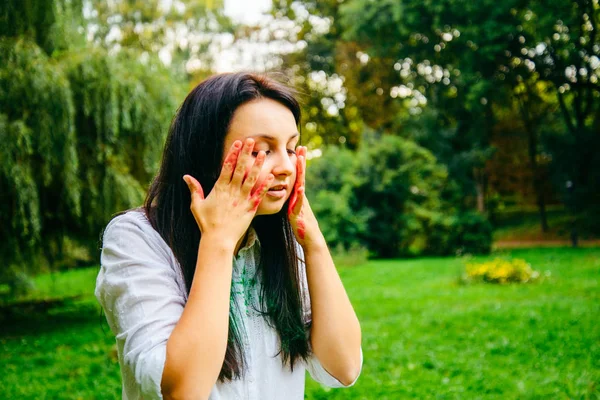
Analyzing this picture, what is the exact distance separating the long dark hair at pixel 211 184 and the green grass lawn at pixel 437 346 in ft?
11.6

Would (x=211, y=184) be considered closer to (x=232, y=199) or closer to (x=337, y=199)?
(x=232, y=199)

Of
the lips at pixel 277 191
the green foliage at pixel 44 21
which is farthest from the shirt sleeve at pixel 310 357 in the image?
the green foliage at pixel 44 21

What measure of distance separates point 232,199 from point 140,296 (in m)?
0.29

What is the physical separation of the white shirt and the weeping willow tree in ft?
20.2

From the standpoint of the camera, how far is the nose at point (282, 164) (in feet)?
4.50

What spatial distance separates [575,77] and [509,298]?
1220 centimetres

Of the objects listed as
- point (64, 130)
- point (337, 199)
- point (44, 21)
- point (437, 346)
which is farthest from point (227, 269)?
point (337, 199)

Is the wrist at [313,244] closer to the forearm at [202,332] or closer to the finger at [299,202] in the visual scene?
the finger at [299,202]

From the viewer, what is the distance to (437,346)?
634 cm

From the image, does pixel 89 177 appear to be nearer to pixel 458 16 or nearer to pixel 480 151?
pixel 458 16

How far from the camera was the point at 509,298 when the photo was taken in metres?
9.14

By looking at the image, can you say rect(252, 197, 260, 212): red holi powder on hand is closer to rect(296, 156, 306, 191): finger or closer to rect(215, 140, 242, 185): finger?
rect(215, 140, 242, 185): finger

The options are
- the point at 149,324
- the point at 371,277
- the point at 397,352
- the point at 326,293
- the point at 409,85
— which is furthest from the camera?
the point at 409,85

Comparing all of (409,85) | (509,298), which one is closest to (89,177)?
(509,298)
